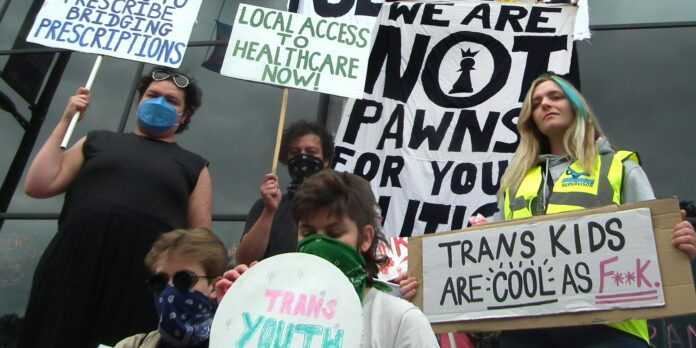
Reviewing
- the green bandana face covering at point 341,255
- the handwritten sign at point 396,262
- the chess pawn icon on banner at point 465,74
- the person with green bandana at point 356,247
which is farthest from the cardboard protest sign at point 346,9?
the green bandana face covering at point 341,255

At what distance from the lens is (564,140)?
8.56 feet

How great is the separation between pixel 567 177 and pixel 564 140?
19 cm

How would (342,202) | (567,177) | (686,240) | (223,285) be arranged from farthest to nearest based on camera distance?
(567,177), (686,240), (342,202), (223,285)

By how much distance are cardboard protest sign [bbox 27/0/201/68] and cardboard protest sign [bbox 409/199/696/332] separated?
6.48ft

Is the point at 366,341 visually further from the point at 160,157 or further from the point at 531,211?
the point at 160,157

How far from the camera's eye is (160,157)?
2900 millimetres

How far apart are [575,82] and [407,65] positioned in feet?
3.54

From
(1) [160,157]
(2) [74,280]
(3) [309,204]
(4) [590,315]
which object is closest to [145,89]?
(1) [160,157]

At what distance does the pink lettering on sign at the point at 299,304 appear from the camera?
4.92 feet

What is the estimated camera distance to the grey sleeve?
236 cm

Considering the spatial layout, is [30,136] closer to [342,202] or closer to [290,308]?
[342,202]

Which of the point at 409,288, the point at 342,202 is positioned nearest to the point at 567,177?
the point at 409,288

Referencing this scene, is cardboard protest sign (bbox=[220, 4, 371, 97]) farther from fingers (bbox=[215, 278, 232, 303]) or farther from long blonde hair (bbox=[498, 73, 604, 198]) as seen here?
fingers (bbox=[215, 278, 232, 303])

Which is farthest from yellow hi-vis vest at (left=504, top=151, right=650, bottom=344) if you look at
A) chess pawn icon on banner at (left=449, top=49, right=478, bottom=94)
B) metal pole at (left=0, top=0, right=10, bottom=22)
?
metal pole at (left=0, top=0, right=10, bottom=22)
